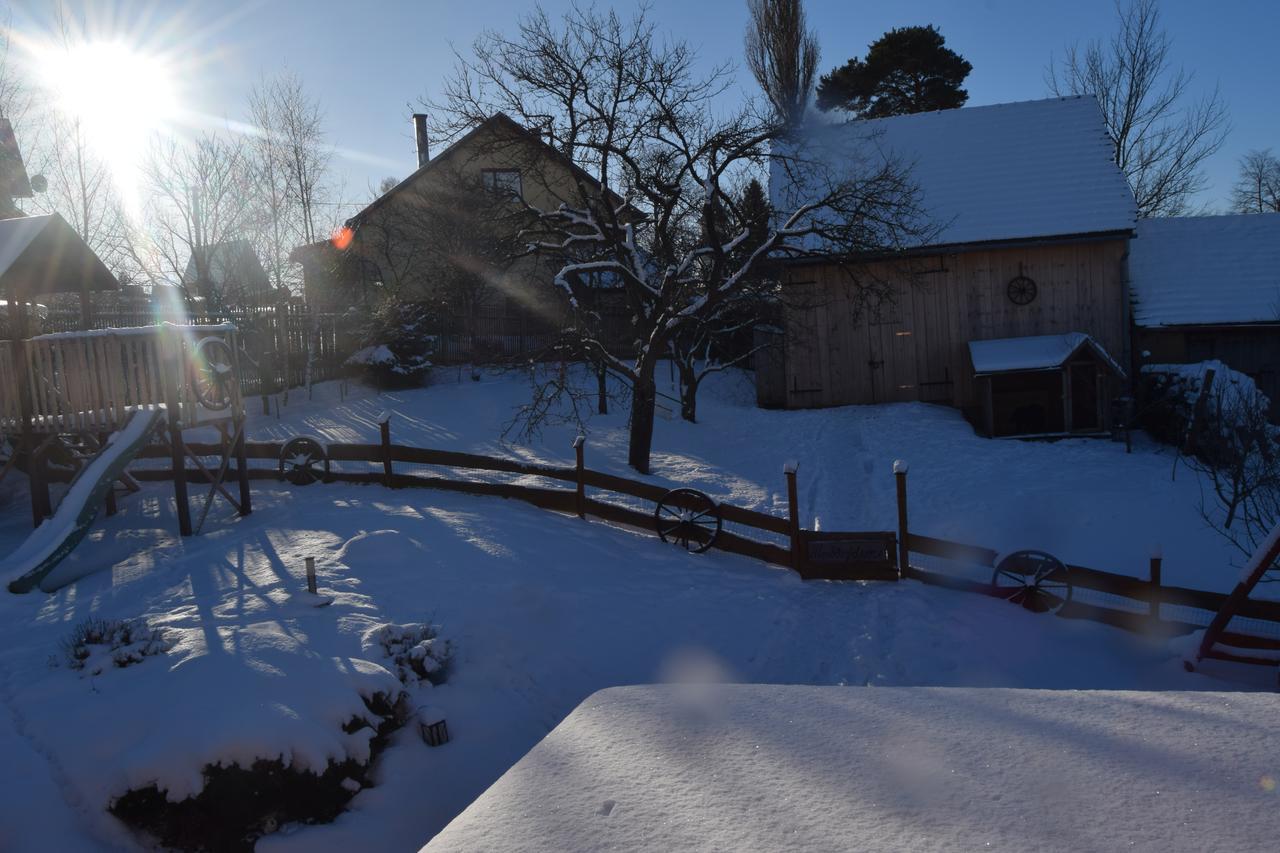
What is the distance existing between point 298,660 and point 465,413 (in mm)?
13340

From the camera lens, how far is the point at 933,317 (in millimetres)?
20781

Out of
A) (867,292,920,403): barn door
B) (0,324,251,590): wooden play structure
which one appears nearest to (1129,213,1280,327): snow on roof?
(867,292,920,403): barn door

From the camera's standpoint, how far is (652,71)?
1414 centimetres

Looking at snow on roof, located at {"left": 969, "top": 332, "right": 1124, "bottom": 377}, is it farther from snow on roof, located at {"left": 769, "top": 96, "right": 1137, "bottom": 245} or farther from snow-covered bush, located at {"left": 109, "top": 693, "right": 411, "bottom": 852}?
snow-covered bush, located at {"left": 109, "top": 693, "right": 411, "bottom": 852}

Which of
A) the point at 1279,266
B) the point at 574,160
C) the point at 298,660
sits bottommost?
the point at 298,660

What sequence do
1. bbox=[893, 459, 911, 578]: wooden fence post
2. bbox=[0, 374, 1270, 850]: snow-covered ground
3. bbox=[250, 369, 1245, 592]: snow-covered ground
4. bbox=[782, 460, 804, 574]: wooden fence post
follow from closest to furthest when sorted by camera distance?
bbox=[0, 374, 1270, 850]: snow-covered ground → bbox=[893, 459, 911, 578]: wooden fence post → bbox=[782, 460, 804, 574]: wooden fence post → bbox=[250, 369, 1245, 592]: snow-covered ground

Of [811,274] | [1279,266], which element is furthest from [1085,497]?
[1279,266]

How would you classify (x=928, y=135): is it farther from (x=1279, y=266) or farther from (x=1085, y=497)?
(x=1085, y=497)

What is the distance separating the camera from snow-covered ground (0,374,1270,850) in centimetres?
569

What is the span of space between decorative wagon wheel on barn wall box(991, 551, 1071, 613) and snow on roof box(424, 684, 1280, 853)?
5.29m

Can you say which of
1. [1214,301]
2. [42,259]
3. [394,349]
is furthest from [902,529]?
[394,349]

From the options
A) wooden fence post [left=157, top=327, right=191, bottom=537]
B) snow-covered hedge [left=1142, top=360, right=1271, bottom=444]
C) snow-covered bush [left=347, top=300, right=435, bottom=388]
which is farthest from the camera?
snow-covered bush [left=347, top=300, right=435, bottom=388]

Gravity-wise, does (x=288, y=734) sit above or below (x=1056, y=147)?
below

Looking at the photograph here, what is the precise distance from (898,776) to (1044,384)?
19131mm
